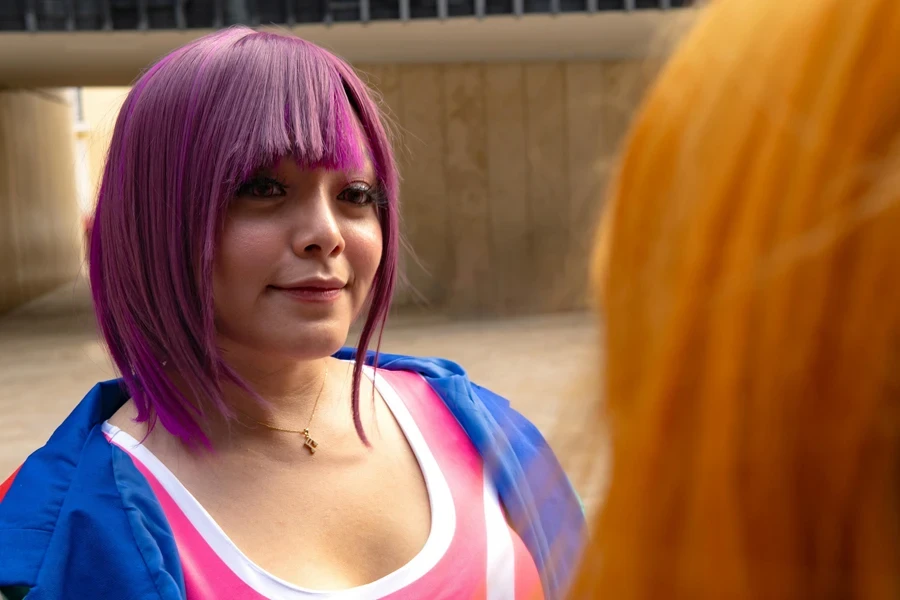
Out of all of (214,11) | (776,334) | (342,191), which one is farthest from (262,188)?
(214,11)

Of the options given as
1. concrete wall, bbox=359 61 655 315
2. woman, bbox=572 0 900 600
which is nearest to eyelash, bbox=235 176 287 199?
woman, bbox=572 0 900 600

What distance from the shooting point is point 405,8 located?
6570 millimetres

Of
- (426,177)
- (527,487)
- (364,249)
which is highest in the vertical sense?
(364,249)

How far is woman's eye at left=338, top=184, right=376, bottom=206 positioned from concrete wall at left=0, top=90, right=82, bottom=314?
33.7 feet

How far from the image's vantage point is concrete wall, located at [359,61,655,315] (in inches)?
343

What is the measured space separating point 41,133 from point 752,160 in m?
13.1

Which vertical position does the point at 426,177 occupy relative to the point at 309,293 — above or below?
below

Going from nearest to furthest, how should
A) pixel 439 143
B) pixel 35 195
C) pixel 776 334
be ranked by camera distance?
pixel 776 334, pixel 439 143, pixel 35 195

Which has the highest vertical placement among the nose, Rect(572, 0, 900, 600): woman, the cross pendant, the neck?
Rect(572, 0, 900, 600): woman

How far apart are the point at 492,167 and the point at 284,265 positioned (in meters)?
7.73

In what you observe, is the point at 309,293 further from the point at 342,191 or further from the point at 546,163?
the point at 546,163

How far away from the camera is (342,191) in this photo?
1.30 metres

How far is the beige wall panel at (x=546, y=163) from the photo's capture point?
8.72m

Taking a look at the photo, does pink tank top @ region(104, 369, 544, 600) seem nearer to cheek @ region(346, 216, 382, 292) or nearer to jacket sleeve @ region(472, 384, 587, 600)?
jacket sleeve @ region(472, 384, 587, 600)
